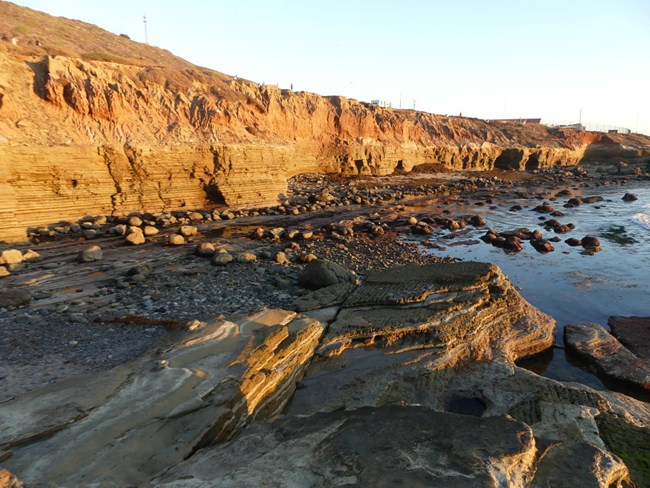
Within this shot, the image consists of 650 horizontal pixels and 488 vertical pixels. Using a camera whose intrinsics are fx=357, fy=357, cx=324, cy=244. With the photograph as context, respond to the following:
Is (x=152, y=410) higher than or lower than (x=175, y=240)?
higher

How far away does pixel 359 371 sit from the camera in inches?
228

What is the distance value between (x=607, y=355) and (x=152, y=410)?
808cm

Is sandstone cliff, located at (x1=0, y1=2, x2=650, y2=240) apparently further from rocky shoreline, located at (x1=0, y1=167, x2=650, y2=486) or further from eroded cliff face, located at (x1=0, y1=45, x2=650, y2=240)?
rocky shoreline, located at (x1=0, y1=167, x2=650, y2=486)

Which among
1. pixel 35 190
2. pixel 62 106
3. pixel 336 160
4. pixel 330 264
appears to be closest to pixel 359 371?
pixel 330 264

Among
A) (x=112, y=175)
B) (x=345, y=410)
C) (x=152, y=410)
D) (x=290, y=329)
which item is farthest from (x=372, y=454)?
(x=112, y=175)

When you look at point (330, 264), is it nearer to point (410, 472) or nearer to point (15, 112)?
point (410, 472)

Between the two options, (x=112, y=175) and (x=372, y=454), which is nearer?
(x=372, y=454)

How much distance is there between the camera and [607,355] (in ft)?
23.0

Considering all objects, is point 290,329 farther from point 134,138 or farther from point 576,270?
point 134,138

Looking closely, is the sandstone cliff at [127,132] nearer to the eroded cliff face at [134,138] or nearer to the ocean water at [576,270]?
the eroded cliff face at [134,138]

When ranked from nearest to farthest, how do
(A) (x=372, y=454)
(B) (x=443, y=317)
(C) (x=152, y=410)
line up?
(A) (x=372, y=454) → (C) (x=152, y=410) → (B) (x=443, y=317)

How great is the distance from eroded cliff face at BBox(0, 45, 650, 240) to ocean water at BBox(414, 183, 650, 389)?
12216 millimetres

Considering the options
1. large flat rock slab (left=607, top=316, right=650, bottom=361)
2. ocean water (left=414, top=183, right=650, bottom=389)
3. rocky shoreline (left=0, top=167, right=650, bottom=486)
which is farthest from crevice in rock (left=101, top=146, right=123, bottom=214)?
large flat rock slab (left=607, top=316, right=650, bottom=361)

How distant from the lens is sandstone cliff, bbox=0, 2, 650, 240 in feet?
47.0
